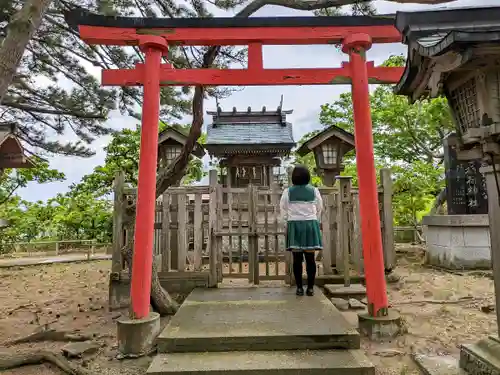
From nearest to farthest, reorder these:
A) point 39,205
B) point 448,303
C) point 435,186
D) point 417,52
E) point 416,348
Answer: point 417,52, point 416,348, point 448,303, point 435,186, point 39,205

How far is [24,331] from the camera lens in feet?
16.1

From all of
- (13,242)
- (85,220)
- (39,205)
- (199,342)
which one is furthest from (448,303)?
(39,205)

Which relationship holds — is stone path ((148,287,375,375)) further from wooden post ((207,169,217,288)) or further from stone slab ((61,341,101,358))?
wooden post ((207,169,217,288))

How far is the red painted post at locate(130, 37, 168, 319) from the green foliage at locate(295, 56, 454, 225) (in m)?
9.70

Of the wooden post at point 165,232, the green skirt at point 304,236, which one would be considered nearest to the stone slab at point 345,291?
the green skirt at point 304,236

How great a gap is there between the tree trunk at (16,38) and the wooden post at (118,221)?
91.1 inches

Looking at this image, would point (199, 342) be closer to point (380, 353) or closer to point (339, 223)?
point (380, 353)

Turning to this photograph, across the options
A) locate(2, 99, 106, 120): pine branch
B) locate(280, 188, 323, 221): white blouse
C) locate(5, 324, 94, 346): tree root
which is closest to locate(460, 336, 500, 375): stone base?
locate(280, 188, 323, 221): white blouse

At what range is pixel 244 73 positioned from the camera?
192 inches

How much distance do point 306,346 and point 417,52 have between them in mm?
3174

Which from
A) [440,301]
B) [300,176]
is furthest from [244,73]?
[440,301]

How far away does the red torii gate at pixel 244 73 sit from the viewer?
4262 millimetres

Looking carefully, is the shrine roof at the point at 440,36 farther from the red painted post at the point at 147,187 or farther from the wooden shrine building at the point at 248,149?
the wooden shrine building at the point at 248,149

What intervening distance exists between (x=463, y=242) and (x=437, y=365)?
6.07 meters
